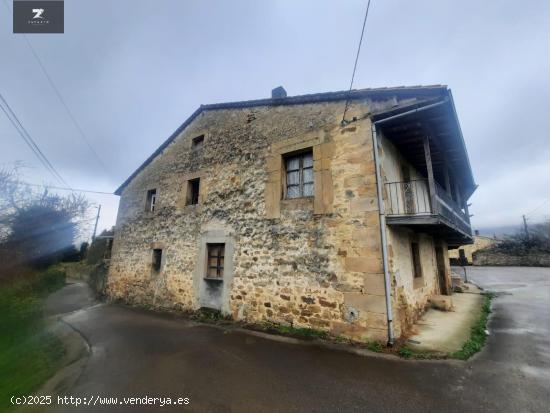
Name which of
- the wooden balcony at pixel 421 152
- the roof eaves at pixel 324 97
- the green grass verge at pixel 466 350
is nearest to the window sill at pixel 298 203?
the wooden balcony at pixel 421 152

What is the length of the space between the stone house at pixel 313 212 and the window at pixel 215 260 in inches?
1.3

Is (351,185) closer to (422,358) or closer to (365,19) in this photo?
(365,19)

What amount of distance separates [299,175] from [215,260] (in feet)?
12.7

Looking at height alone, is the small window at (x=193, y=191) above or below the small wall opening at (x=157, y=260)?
above

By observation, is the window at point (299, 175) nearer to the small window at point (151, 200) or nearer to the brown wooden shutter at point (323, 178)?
the brown wooden shutter at point (323, 178)

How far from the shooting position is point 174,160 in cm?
1063

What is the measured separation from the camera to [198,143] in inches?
398

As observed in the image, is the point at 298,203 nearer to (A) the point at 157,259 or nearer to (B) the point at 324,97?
(B) the point at 324,97

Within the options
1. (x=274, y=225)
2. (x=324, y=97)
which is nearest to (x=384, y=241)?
(x=274, y=225)

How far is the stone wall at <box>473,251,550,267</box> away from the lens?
24.7 m

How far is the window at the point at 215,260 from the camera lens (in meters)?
7.80

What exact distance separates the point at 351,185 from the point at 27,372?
281 inches

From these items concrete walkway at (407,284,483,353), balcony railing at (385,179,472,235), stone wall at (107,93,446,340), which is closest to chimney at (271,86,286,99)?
stone wall at (107,93,446,340)

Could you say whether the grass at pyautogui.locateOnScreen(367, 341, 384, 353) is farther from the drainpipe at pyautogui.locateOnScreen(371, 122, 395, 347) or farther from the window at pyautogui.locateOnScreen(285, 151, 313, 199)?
the window at pyautogui.locateOnScreen(285, 151, 313, 199)
